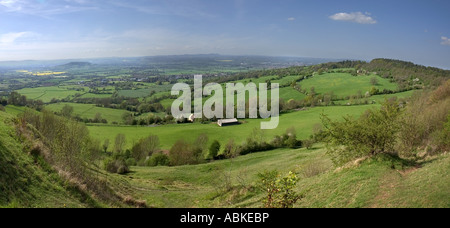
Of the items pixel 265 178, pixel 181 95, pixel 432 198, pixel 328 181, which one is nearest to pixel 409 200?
pixel 432 198

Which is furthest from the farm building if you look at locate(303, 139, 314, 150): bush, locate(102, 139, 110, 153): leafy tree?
locate(102, 139, 110, 153): leafy tree

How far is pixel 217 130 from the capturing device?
59594 mm

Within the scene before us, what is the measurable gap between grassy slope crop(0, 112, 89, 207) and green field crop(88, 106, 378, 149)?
3771 centimetres

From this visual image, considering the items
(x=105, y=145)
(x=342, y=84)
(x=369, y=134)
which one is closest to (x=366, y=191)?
(x=369, y=134)

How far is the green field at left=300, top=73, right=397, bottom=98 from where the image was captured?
82.6m

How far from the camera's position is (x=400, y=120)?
15703 millimetres

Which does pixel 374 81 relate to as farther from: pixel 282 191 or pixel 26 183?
pixel 26 183

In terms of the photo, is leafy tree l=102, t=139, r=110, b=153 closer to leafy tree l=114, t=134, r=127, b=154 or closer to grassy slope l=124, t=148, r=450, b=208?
leafy tree l=114, t=134, r=127, b=154

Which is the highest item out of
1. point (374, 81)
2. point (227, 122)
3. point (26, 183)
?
point (374, 81)

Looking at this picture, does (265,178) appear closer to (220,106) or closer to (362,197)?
(362,197)

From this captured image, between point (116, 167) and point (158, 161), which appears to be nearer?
point (116, 167)

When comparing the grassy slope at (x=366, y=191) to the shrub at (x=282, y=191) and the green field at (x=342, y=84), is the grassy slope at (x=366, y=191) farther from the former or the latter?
the green field at (x=342, y=84)

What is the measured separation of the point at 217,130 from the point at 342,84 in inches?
2579
